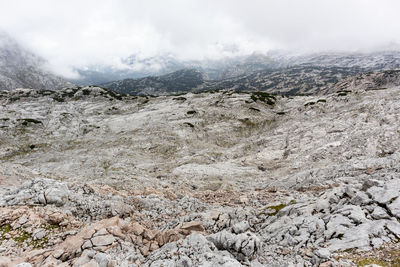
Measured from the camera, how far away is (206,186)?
104 feet

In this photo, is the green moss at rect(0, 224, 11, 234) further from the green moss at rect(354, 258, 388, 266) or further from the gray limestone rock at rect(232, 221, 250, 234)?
the green moss at rect(354, 258, 388, 266)

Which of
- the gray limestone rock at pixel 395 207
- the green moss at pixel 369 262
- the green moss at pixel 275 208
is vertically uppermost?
the gray limestone rock at pixel 395 207

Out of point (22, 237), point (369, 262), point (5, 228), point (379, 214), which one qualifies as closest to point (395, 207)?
point (379, 214)

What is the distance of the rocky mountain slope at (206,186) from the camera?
11.2 m

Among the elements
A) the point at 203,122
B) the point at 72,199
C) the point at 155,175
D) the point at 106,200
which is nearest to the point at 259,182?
the point at 155,175

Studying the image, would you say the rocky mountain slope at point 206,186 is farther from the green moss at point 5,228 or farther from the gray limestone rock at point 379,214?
the green moss at point 5,228

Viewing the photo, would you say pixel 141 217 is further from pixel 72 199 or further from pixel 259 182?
pixel 259 182

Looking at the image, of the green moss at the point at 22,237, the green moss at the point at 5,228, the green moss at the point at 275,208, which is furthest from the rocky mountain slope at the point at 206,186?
the green moss at the point at 275,208

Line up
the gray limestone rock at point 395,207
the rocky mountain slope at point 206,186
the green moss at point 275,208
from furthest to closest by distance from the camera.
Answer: the green moss at point 275,208, the rocky mountain slope at point 206,186, the gray limestone rock at point 395,207

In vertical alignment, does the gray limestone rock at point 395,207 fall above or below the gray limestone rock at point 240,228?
above

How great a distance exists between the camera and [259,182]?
1215 inches

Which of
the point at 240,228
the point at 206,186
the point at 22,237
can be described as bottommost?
the point at 206,186

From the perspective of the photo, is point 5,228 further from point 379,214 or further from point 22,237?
point 379,214

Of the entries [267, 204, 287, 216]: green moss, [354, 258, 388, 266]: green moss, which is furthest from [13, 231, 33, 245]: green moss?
[354, 258, 388, 266]: green moss
